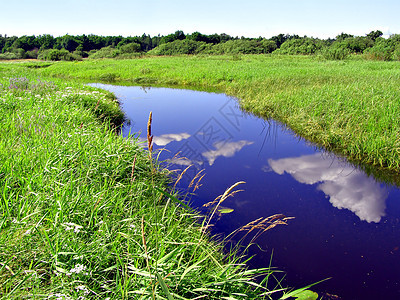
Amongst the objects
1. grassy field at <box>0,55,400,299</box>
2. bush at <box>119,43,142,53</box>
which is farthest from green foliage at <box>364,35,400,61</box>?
bush at <box>119,43,142,53</box>

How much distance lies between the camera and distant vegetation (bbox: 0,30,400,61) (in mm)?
34334

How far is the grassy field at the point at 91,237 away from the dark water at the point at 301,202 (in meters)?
0.67

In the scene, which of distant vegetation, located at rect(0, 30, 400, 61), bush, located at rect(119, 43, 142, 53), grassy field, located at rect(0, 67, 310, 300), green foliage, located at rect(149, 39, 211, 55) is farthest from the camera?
bush, located at rect(119, 43, 142, 53)

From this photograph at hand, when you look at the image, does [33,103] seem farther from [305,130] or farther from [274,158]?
[305,130]

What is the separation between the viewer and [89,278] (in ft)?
6.52

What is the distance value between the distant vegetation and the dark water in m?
28.5

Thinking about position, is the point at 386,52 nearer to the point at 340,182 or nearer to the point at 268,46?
the point at 268,46

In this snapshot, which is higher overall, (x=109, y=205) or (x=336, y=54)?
(x=336, y=54)

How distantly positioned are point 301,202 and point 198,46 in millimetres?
50084

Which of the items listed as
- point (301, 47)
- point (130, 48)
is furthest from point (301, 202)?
point (130, 48)

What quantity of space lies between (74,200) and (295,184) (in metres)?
3.91

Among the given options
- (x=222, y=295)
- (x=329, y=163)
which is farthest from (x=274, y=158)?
(x=222, y=295)

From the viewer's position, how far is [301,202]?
4406 mm

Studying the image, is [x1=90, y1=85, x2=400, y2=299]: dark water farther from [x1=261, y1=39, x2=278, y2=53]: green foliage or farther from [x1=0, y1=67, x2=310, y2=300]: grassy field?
Answer: [x1=261, y1=39, x2=278, y2=53]: green foliage
